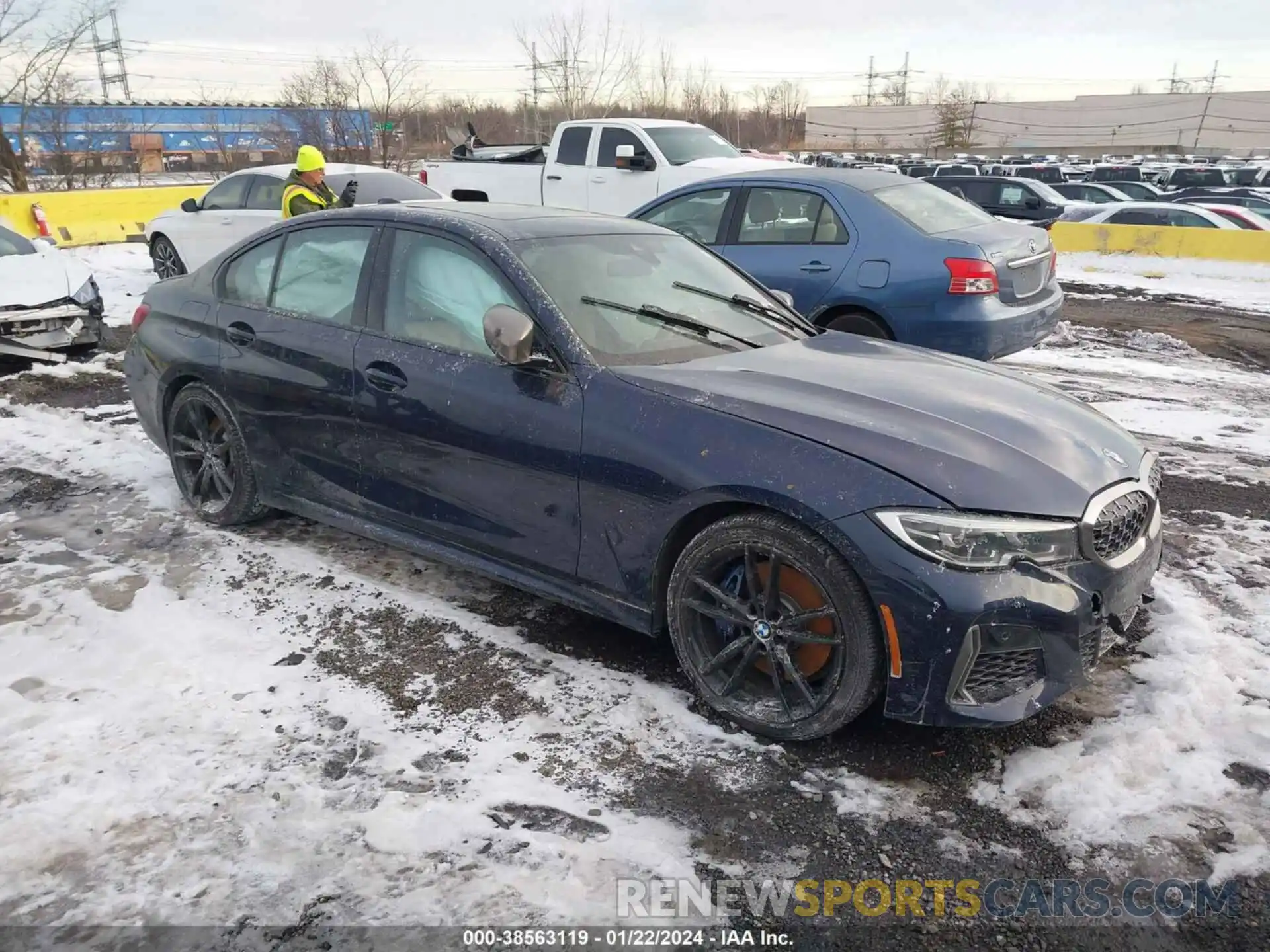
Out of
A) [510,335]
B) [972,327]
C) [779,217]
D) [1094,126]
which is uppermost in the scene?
[1094,126]

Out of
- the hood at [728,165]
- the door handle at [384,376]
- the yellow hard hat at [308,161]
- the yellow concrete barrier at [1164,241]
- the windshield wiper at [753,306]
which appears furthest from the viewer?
the yellow concrete barrier at [1164,241]

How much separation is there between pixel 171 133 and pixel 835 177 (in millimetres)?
55275

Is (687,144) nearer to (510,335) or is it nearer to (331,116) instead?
(510,335)

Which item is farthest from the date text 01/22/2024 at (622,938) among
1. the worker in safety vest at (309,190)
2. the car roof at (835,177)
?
the worker in safety vest at (309,190)

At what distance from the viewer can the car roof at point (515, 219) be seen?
12.7ft

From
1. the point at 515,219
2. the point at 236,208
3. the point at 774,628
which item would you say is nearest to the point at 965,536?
the point at 774,628

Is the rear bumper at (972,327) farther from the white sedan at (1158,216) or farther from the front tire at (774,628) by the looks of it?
the white sedan at (1158,216)

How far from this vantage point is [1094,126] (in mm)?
79000

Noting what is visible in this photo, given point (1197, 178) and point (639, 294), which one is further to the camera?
point (1197, 178)

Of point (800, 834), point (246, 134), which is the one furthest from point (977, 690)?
point (246, 134)

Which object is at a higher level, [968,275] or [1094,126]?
[1094,126]

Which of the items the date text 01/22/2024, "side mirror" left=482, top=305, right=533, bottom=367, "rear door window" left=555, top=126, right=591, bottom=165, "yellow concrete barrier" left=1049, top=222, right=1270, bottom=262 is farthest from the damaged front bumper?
"yellow concrete barrier" left=1049, top=222, right=1270, bottom=262

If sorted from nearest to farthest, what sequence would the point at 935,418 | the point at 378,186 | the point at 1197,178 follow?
the point at 935,418
the point at 378,186
the point at 1197,178

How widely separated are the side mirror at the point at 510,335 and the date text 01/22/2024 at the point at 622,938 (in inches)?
74.1
